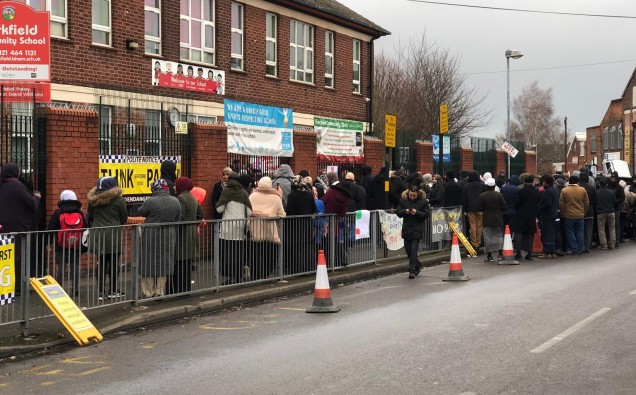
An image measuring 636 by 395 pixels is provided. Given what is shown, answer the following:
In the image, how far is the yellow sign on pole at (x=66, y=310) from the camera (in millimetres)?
9469

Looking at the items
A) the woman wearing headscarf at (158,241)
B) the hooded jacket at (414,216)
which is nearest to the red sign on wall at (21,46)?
the woman wearing headscarf at (158,241)

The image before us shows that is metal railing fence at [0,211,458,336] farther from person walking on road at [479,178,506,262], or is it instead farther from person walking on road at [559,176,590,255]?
person walking on road at [559,176,590,255]

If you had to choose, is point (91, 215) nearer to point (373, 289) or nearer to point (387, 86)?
point (373, 289)

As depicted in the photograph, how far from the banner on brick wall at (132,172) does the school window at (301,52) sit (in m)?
10.1

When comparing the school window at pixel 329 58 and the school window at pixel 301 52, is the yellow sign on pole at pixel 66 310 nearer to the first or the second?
the school window at pixel 301 52

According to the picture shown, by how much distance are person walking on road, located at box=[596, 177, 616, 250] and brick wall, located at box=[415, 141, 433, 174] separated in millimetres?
7604

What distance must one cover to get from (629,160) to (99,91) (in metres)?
57.1

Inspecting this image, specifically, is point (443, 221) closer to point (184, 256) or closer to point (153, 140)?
point (153, 140)

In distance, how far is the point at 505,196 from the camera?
1981 centimetres

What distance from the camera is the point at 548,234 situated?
64.3ft

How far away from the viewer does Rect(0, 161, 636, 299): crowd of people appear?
11.6m

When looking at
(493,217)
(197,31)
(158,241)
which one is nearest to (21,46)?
(158,241)

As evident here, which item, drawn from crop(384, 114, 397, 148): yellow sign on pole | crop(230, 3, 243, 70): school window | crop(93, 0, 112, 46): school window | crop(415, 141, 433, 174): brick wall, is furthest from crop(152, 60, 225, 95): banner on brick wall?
crop(415, 141, 433, 174): brick wall

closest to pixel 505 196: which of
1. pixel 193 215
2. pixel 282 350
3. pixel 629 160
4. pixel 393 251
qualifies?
pixel 393 251
